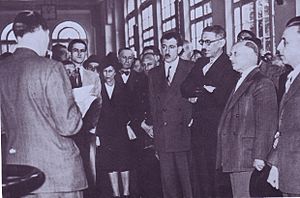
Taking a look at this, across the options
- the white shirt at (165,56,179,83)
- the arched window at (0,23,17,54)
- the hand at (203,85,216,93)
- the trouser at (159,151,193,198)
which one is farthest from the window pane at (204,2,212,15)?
the arched window at (0,23,17,54)

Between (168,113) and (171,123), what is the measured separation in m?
0.06

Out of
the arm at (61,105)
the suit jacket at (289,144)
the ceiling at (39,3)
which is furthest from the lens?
the ceiling at (39,3)

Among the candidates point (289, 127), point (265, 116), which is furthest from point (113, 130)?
point (289, 127)

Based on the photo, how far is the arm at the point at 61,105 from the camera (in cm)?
256

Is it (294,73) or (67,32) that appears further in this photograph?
(67,32)

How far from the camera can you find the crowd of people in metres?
2.65

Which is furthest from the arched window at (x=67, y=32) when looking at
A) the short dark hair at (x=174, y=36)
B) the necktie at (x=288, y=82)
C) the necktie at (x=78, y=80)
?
the necktie at (x=288, y=82)

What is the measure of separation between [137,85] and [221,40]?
1.74 ft

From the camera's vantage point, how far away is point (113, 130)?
9.56ft

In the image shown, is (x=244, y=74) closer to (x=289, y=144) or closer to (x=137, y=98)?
(x=289, y=144)

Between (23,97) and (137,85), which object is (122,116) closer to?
(137,85)

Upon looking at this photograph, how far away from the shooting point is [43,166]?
107 inches

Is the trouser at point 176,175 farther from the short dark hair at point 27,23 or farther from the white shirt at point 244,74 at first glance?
the short dark hair at point 27,23

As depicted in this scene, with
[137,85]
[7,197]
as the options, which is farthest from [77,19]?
[7,197]
